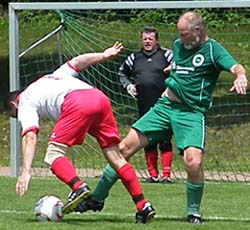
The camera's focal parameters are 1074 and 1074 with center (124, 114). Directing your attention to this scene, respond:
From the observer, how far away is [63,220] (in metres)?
9.47

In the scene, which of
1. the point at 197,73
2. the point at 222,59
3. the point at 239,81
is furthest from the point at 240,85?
the point at 197,73

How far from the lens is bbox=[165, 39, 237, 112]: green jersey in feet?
30.4

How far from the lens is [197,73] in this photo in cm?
931

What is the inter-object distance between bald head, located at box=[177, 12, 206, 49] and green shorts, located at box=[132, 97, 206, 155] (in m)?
0.58

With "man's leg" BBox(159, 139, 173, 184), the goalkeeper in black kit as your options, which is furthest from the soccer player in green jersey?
"man's leg" BBox(159, 139, 173, 184)

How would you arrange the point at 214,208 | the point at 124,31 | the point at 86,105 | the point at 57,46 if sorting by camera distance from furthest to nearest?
the point at 124,31
the point at 57,46
the point at 214,208
the point at 86,105

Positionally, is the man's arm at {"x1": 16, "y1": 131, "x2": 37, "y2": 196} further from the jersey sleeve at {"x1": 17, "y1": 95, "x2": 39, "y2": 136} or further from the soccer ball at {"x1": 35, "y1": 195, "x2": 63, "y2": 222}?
the soccer ball at {"x1": 35, "y1": 195, "x2": 63, "y2": 222}

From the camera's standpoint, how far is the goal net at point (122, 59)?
1546cm

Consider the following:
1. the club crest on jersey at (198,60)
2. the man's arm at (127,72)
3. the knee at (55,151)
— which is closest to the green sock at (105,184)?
the knee at (55,151)

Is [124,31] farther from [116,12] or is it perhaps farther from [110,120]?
[110,120]

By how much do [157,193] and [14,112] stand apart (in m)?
3.44

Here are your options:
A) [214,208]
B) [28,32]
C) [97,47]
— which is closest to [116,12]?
[97,47]

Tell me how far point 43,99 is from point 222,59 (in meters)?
1.56

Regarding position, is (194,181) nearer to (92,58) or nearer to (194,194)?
(194,194)
